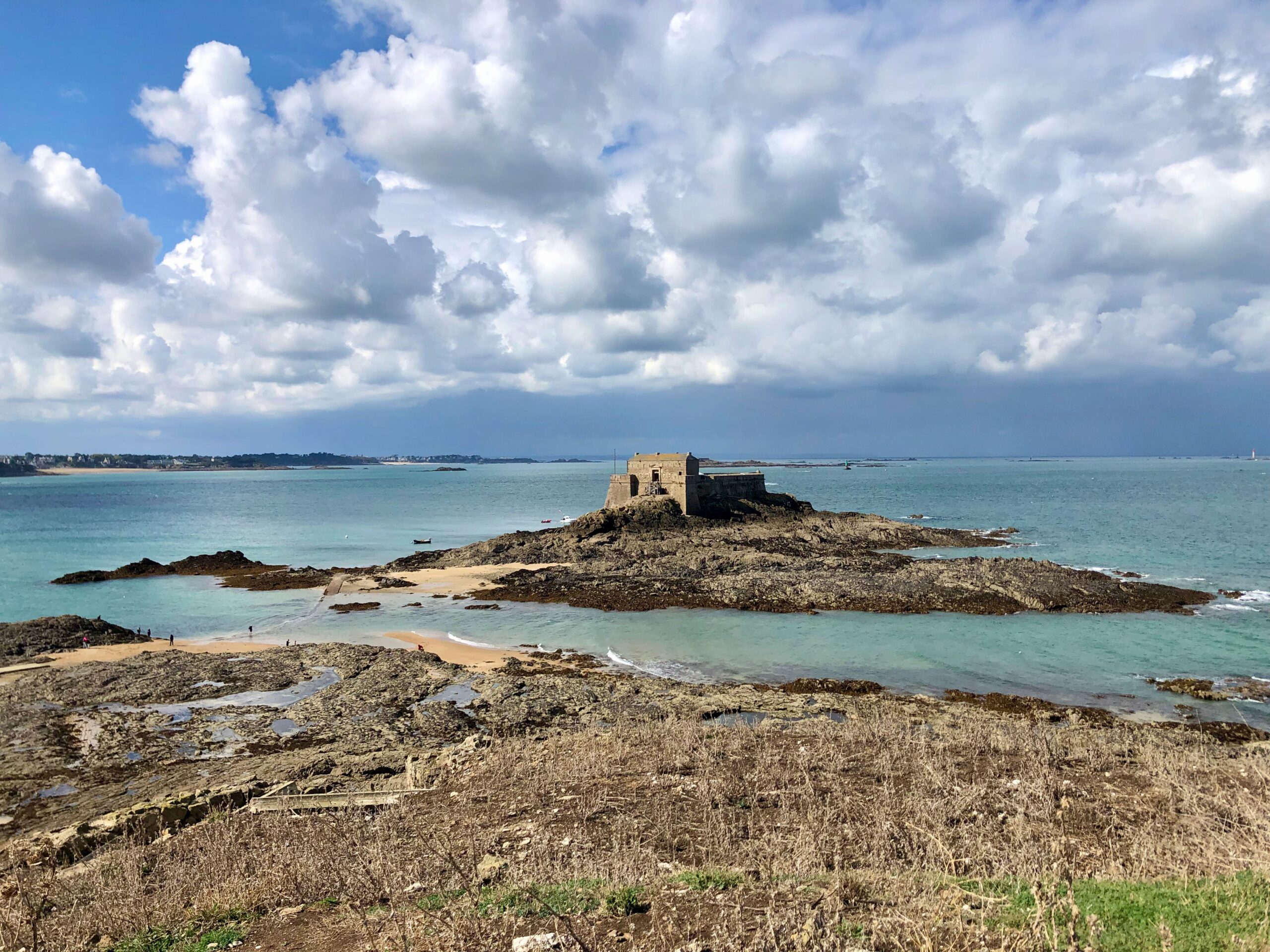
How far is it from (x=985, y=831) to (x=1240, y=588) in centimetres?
3652

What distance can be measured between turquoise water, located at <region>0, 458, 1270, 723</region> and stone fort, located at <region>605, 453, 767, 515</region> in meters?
14.7

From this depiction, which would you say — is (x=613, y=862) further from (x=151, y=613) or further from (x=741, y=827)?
(x=151, y=613)

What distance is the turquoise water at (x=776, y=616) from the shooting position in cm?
2292

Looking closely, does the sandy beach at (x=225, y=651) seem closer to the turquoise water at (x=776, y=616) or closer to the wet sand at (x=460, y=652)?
the wet sand at (x=460, y=652)

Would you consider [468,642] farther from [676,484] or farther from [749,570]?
[676,484]

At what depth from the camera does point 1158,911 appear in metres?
5.85

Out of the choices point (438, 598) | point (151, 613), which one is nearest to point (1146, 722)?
point (438, 598)

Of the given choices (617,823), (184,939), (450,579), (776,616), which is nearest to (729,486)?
(450,579)

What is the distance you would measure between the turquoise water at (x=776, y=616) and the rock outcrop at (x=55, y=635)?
2.14 metres

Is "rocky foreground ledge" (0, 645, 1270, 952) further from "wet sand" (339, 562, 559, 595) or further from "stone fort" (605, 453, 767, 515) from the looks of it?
"stone fort" (605, 453, 767, 515)

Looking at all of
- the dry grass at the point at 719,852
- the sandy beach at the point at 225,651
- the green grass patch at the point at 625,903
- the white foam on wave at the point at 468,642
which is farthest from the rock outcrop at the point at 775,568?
the green grass patch at the point at 625,903

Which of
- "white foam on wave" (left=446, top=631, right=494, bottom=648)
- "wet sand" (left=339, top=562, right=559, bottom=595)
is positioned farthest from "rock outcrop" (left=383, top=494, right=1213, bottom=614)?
"white foam on wave" (left=446, top=631, right=494, bottom=648)

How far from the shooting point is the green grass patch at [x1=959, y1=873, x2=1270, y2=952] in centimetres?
521

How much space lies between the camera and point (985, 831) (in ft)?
28.3
